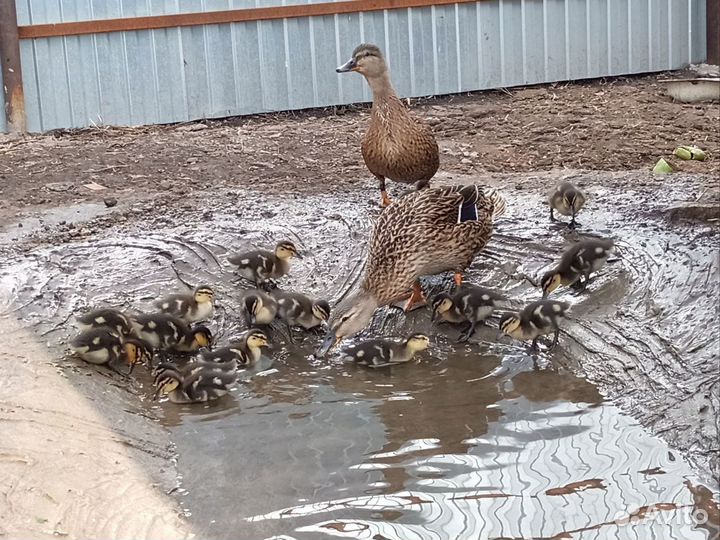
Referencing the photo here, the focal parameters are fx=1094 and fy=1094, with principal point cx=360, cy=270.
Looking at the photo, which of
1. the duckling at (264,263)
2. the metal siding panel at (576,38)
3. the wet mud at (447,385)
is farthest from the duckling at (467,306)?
the metal siding panel at (576,38)

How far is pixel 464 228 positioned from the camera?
5.94m

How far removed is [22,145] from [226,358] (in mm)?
4782

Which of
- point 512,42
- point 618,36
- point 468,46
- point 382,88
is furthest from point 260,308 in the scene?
point 618,36

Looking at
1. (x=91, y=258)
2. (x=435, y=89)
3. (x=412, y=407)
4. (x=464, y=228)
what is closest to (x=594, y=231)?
(x=464, y=228)

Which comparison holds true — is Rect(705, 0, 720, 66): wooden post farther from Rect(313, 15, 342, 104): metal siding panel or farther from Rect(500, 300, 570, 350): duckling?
Rect(500, 300, 570, 350): duckling

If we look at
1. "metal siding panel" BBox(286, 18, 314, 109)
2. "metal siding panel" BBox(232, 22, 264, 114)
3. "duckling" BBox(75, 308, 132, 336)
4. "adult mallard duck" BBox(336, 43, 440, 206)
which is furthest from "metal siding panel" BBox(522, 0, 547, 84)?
"duckling" BBox(75, 308, 132, 336)

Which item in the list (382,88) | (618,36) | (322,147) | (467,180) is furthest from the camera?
(618,36)

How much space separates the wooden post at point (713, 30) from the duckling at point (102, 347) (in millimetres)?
8461

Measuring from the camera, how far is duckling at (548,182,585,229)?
6316mm

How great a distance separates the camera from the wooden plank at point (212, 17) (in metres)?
10.2

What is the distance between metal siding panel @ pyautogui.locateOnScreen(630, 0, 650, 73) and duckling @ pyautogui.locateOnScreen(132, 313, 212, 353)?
759 cm

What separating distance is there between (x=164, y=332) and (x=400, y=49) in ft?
20.6

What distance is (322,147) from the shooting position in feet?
30.1

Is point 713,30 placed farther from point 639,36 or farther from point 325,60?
point 325,60
